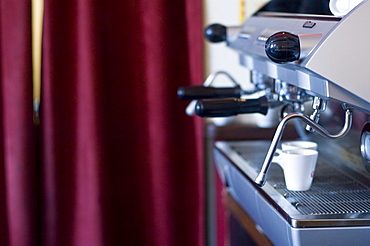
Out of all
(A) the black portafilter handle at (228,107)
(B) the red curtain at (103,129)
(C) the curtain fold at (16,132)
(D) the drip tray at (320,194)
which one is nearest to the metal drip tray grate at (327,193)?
(D) the drip tray at (320,194)

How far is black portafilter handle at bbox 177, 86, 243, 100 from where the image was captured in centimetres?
97

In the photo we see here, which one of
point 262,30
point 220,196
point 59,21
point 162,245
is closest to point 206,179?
point 220,196

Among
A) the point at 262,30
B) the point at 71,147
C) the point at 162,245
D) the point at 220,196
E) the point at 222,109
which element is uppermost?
the point at 262,30

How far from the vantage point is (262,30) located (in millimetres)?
870

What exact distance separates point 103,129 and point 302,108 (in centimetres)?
58

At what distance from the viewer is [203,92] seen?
0.98 metres

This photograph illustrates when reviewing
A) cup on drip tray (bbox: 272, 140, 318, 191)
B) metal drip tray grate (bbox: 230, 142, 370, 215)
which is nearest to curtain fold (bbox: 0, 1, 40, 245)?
metal drip tray grate (bbox: 230, 142, 370, 215)

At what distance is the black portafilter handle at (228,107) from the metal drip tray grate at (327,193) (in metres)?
0.12

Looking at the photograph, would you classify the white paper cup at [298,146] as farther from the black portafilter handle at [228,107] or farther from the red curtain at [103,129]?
the red curtain at [103,129]

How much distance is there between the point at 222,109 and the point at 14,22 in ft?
2.03

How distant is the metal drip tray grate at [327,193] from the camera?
0.70 meters

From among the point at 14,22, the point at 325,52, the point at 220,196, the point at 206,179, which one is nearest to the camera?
the point at 325,52

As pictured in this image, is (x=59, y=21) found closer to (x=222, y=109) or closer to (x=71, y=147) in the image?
(x=71, y=147)

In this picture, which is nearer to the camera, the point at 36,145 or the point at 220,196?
the point at 36,145
